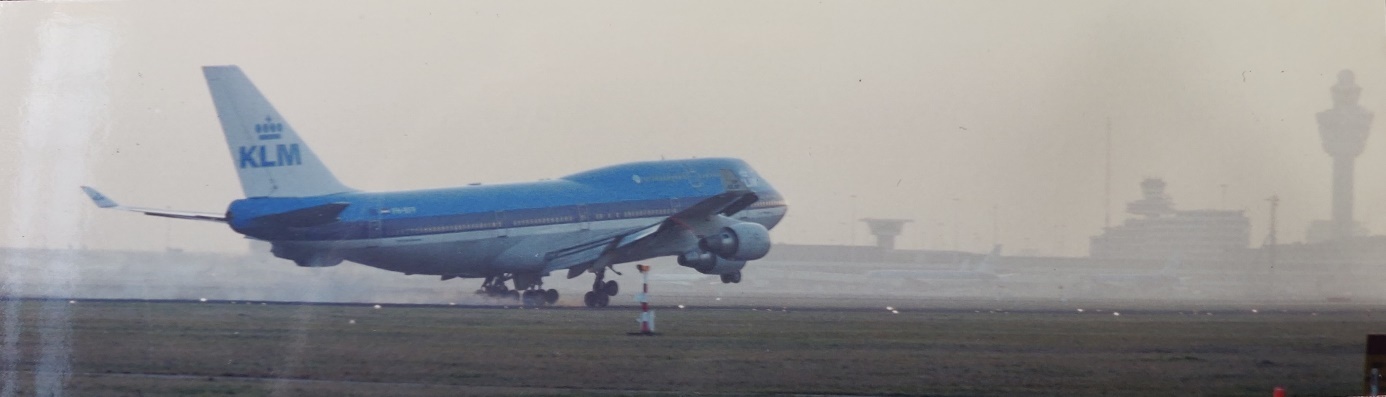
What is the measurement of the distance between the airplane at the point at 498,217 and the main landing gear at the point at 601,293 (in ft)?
0.21

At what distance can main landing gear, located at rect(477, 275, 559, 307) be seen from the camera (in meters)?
46.7

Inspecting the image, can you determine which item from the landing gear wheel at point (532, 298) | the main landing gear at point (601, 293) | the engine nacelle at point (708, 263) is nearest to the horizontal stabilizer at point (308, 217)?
the landing gear wheel at point (532, 298)

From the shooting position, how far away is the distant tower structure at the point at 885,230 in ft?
210

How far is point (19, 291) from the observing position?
30.2m

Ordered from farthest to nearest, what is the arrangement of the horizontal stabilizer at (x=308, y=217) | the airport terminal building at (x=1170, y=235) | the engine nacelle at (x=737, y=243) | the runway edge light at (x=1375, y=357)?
1. the airport terminal building at (x=1170, y=235)
2. the engine nacelle at (x=737, y=243)
3. the horizontal stabilizer at (x=308, y=217)
4. the runway edge light at (x=1375, y=357)

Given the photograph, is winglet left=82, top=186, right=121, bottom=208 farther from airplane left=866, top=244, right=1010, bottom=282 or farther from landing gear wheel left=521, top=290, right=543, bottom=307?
airplane left=866, top=244, right=1010, bottom=282

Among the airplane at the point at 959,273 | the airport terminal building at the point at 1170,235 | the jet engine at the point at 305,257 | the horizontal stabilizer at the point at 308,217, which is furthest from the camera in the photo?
the airplane at the point at 959,273

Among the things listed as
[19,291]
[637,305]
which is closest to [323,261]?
[637,305]

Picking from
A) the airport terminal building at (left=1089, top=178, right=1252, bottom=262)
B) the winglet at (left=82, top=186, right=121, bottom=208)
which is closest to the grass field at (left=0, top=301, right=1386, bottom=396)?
the winglet at (left=82, top=186, right=121, bottom=208)

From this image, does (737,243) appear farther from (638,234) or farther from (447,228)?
(447,228)

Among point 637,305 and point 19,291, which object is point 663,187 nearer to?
point 637,305

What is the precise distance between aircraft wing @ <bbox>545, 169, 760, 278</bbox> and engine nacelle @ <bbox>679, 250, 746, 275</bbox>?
151cm

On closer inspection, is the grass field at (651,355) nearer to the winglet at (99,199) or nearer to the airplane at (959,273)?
the winglet at (99,199)

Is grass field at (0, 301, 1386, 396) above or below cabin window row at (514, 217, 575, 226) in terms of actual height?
below
